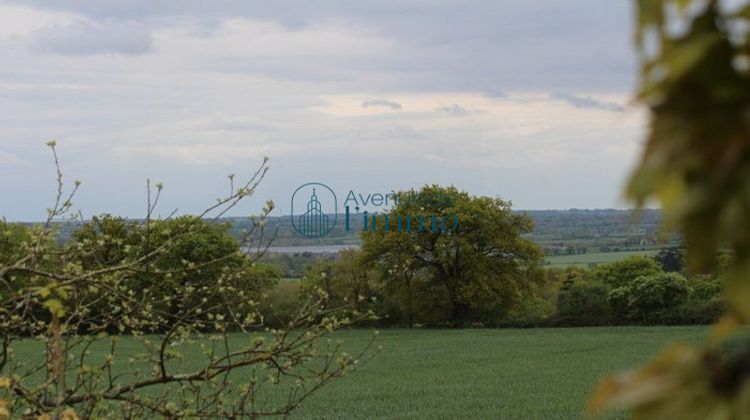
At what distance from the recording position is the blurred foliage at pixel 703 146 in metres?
0.71

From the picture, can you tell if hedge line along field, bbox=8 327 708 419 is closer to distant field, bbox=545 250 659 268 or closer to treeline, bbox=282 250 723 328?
treeline, bbox=282 250 723 328

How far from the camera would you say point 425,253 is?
128ft

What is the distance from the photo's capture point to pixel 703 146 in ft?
2.36

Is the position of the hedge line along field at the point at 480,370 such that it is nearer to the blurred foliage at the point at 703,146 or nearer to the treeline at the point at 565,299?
the treeline at the point at 565,299

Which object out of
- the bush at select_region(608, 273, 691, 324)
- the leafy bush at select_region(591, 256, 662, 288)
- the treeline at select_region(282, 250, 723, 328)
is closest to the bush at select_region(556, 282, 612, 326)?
the treeline at select_region(282, 250, 723, 328)

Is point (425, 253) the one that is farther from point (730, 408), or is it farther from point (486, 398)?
point (730, 408)

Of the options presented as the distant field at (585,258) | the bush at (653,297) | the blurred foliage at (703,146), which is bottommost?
the bush at (653,297)

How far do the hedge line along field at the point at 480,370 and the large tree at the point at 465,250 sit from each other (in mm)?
1892

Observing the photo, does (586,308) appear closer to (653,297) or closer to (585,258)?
(653,297)

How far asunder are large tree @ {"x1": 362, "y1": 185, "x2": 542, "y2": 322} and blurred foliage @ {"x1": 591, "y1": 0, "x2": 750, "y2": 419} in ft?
122

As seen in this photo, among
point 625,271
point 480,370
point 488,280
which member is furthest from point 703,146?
point 625,271

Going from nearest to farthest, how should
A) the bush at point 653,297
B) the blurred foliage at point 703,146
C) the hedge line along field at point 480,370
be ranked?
the blurred foliage at point 703,146
the hedge line along field at point 480,370
the bush at point 653,297

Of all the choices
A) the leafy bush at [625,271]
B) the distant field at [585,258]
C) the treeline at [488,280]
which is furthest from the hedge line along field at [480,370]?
the distant field at [585,258]

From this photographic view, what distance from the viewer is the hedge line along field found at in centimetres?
1852
